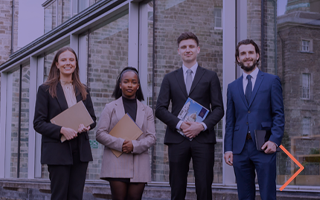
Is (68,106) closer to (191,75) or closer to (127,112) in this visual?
(127,112)

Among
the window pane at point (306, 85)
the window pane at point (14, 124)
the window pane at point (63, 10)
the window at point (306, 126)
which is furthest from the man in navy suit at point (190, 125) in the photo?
the window pane at point (14, 124)

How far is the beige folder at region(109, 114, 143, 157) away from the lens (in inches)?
176

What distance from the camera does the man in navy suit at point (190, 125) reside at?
13.7 feet

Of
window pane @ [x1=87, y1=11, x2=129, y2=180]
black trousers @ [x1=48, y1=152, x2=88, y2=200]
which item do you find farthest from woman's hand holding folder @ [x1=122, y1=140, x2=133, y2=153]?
window pane @ [x1=87, y1=11, x2=129, y2=180]

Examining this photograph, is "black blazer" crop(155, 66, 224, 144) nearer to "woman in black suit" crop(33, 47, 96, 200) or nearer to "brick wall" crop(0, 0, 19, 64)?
"woman in black suit" crop(33, 47, 96, 200)

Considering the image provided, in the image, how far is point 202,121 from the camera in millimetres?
4246

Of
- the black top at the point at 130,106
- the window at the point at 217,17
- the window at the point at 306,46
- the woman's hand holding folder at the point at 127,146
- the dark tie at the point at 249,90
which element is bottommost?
the woman's hand holding folder at the point at 127,146

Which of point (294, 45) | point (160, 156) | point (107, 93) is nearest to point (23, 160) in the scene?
point (107, 93)

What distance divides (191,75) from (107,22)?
237 inches

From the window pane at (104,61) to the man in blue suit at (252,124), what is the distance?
5.44 m

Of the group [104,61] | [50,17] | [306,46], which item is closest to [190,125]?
[306,46]

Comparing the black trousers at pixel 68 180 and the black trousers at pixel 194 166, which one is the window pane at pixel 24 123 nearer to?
the black trousers at pixel 68 180

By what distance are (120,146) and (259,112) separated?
1.31 m

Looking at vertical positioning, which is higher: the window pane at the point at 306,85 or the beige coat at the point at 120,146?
the window pane at the point at 306,85
